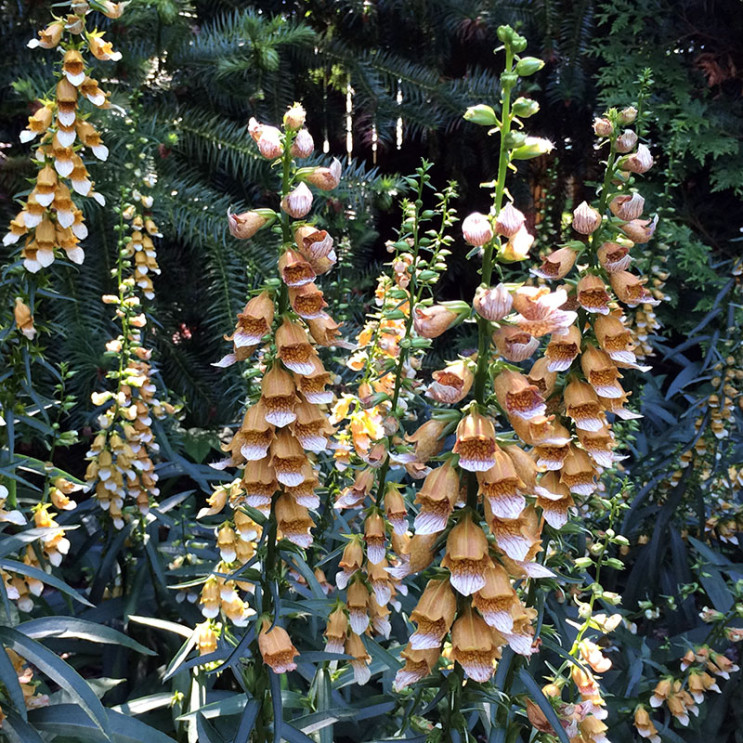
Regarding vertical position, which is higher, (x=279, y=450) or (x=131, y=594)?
(x=279, y=450)

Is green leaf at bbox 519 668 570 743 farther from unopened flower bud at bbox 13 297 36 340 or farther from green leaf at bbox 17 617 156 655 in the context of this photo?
unopened flower bud at bbox 13 297 36 340

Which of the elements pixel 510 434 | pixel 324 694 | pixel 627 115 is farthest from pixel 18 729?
pixel 627 115

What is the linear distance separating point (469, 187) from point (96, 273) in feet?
8.13

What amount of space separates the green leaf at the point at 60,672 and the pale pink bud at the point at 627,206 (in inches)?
55.8

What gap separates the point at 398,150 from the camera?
472 cm

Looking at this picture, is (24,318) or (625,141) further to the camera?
(24,318)

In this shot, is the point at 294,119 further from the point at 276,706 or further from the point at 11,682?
the point at 11,682

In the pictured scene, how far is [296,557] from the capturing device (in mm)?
1534

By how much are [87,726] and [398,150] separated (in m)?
4.01

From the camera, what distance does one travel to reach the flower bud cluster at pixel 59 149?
1737 millimetres

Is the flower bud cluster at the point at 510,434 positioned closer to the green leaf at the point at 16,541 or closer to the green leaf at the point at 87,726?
the green leaf at the point at 87,726

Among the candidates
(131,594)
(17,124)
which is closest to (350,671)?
(131,594)

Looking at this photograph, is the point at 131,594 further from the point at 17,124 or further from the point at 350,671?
the point at 17,124

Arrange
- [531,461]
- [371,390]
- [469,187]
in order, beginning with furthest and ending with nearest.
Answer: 1. [469,187]
2. [371,390]
3. [531,461]
